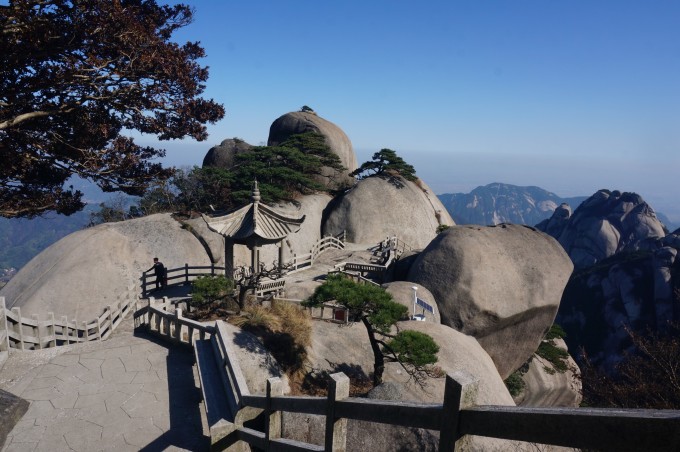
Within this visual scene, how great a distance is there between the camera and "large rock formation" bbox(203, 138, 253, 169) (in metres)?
38.7

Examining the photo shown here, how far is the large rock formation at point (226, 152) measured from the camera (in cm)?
3868

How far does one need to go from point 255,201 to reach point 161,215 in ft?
38.5

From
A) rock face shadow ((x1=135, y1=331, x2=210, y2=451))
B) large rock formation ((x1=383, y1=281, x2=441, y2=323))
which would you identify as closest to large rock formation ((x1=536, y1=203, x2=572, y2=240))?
large rock formation ((x1=383, y1=281, x2=441, y2=323))

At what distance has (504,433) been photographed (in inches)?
99.1

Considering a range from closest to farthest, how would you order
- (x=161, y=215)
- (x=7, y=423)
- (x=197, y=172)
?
(x=7, y=423)
(x=161, y=215)
(x=197, y=172)

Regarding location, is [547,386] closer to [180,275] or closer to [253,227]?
[253,227]

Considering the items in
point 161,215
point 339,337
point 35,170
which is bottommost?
point 339,337

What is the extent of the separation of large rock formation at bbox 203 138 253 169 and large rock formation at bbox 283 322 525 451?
1060 inches

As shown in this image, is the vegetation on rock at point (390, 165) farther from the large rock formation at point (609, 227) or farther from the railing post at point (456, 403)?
the large rock formation at point (609, 227)

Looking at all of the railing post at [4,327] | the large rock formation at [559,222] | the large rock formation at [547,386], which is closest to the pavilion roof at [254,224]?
the railing post at [4,327]

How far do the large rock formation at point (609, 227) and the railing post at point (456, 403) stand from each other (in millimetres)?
72005

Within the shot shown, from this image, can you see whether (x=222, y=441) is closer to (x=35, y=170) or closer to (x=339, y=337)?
(x=35, y=170)

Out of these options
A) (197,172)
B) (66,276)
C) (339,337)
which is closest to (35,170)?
(339,337)

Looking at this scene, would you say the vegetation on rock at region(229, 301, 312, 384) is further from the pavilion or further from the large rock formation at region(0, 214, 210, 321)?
the large rock formation at region(0, 214, 210, 321)
